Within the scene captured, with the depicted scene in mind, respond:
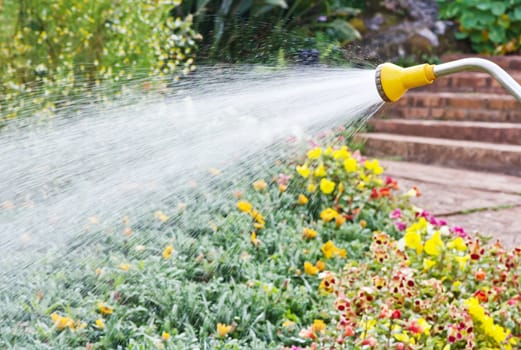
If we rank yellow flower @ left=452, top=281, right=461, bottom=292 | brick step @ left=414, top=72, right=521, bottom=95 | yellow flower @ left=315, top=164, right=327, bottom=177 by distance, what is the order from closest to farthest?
yellow flower @ left=452, top=281, right=461, bottom=292 < yellow flower @ left=315, top=164, right=327, bottom=177 < brick step @ left=414, top=72, right=521, bottom=95

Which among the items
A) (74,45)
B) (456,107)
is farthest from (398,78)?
(456,107)

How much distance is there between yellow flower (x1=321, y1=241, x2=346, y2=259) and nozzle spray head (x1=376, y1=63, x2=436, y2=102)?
150 centimetres

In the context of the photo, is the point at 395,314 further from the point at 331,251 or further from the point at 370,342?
the point at 331,251

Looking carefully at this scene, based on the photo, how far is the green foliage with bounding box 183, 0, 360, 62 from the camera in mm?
5992

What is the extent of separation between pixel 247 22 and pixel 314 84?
5.04m

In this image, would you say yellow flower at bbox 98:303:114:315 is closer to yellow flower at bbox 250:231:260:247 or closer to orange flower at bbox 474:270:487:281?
yellow flower at bbox 250:231:260:247

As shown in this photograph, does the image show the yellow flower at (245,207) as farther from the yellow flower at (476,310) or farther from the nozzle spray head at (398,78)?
the nozzle spray head at (398,78)

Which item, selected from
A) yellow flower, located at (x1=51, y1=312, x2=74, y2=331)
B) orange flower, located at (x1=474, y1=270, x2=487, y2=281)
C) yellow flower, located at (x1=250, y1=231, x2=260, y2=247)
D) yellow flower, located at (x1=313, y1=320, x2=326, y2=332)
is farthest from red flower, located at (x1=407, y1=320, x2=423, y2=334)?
yellow flower, located at (x1=51, y1=312, x2=74, y2=331)

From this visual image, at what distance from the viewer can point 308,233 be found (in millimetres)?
3113

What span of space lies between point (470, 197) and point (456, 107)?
75.9 inches

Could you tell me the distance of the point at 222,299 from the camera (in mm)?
2453

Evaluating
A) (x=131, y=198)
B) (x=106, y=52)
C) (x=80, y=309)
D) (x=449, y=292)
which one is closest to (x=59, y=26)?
(x=106, y=52)

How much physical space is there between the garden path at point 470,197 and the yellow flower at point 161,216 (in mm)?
1380

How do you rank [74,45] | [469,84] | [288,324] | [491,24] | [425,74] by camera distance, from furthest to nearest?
[491,24], [469,84], [74,45], [288,324], [425,74]
